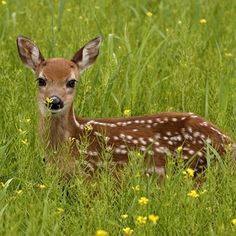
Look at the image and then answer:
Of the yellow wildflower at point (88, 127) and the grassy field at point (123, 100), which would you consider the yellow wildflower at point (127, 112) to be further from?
the yellow wildflower at point (88, 127)

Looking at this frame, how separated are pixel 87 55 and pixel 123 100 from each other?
1.87 ft

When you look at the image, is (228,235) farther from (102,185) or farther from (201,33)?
(201,33)

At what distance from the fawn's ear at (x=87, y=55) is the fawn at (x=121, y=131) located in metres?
0.18

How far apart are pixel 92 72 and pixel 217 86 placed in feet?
3.57

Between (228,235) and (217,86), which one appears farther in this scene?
(217,86)

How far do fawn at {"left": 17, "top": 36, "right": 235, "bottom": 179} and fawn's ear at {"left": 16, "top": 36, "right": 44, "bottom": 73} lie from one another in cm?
15

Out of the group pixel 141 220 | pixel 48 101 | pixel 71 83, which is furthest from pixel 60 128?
pixel 141 220

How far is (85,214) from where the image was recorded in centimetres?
555

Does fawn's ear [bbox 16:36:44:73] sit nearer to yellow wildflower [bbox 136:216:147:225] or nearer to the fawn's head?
the fawn's head

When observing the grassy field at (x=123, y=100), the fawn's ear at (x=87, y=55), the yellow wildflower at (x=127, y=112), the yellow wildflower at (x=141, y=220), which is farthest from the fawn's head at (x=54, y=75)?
the yellow wildflower at (x=141, y=220)

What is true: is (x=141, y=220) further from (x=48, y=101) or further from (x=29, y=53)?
(x=29, y=53)

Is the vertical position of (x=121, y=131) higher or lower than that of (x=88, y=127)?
lower

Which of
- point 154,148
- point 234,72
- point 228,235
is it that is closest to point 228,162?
point 154,148

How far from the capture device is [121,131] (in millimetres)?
6824
